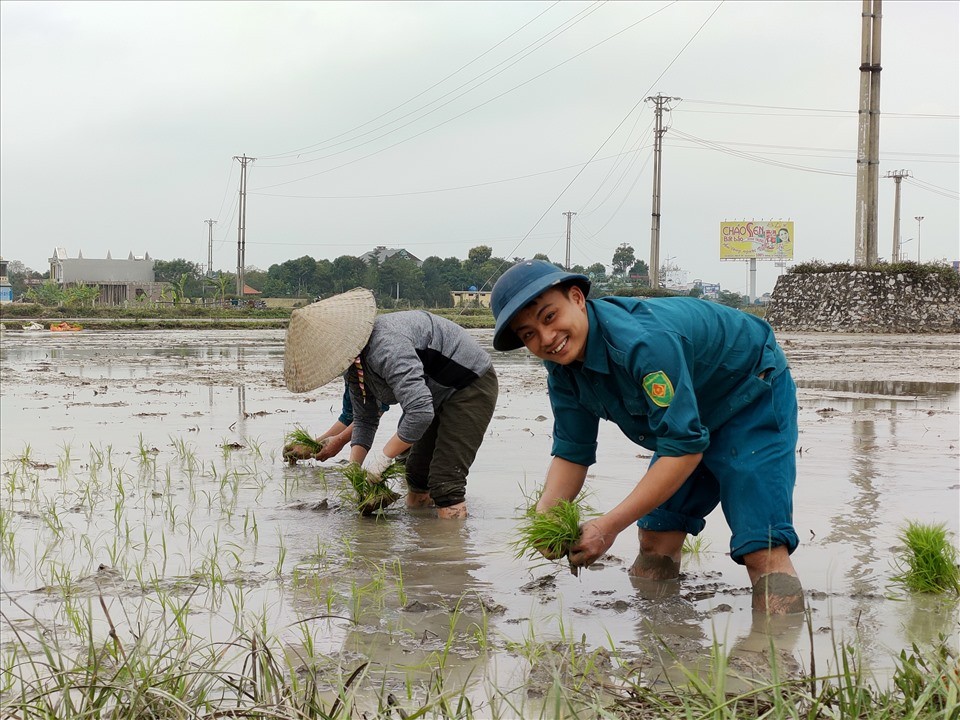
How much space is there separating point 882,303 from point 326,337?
1953cm

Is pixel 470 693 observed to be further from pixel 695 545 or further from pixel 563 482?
pixel 695 545

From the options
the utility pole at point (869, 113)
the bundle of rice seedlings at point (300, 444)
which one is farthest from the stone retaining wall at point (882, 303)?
the bundle of rice seedlings at point (300, 444)

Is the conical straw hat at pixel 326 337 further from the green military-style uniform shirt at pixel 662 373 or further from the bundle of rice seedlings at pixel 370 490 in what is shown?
the green military-style uniform shirt at pixel 662 373

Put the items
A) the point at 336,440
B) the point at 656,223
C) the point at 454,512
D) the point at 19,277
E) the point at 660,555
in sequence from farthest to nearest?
1. the point at 19,277
2. the point at 656,223
3. the point at 336,440
4. the point at 454,512
5. the point at 660,555

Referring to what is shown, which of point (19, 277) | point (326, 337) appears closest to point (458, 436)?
point (326, 337)

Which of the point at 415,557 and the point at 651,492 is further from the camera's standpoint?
the point at 415,557

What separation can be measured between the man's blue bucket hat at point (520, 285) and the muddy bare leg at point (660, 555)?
107 cm

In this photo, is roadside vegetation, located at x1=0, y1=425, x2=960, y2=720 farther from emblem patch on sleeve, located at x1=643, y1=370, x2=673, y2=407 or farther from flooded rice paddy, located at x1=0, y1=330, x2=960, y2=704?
emblem patch on sleeve, located at x1=643, y1=370, x2=673, y2=407

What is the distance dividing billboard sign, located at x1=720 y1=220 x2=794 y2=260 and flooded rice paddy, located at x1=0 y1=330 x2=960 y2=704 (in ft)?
229

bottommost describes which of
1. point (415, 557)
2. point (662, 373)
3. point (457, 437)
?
point (415, 557)

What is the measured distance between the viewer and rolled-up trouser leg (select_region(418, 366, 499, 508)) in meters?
4.83

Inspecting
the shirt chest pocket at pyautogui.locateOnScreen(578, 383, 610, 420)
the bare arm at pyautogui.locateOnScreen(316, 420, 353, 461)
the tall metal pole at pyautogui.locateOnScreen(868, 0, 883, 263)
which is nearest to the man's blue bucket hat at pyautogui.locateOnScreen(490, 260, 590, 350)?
the shirt chest pocket at pyautogui.locateOnScreen(578, 383, 610, 420)

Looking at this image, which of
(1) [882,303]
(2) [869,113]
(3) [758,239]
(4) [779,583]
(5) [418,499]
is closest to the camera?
(4) [779,583]

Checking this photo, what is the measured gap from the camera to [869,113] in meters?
20.8
